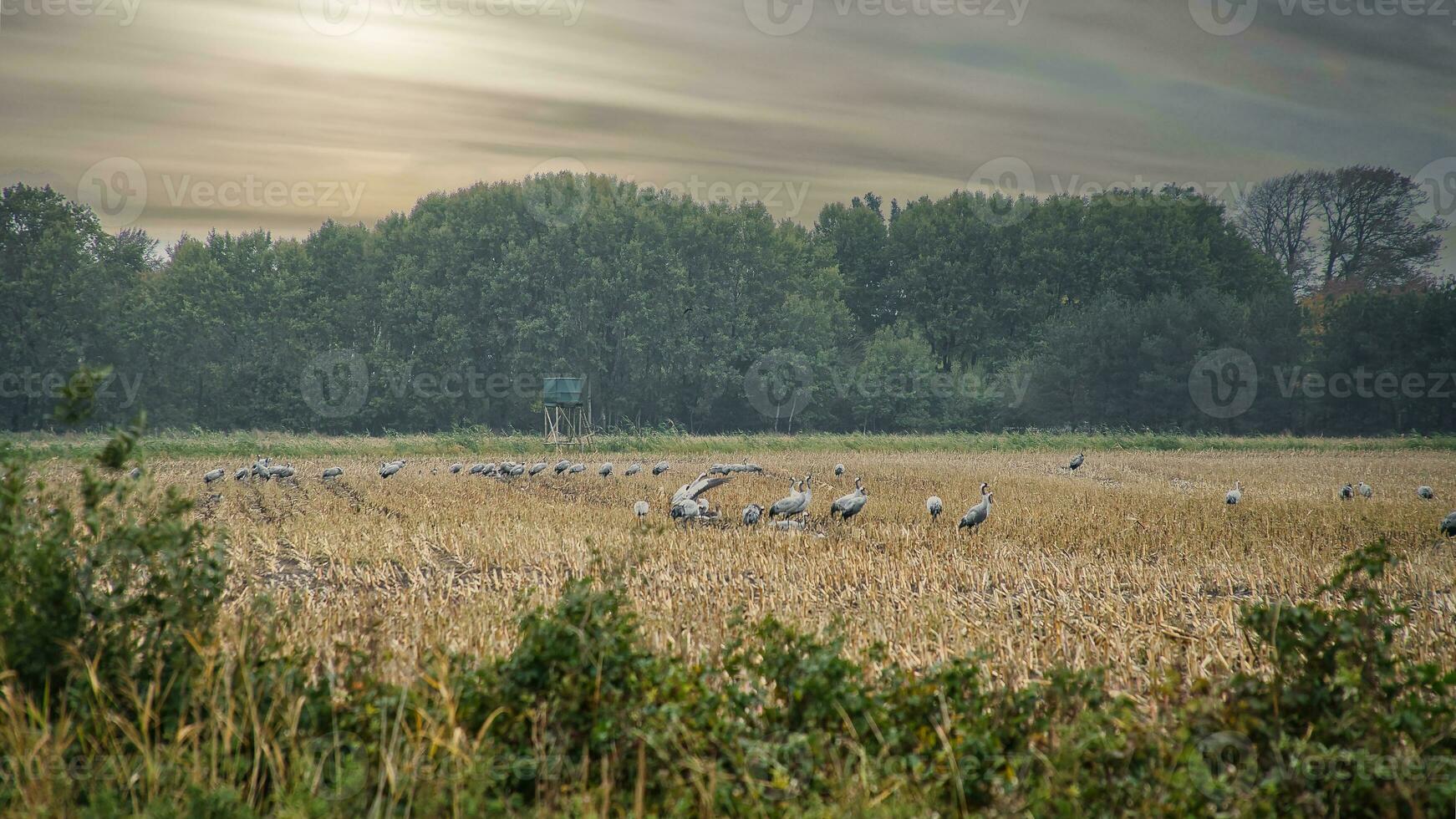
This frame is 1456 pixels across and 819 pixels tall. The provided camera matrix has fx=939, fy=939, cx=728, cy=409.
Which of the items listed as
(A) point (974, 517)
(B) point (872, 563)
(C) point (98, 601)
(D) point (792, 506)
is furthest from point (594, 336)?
(C) point (98, 601)

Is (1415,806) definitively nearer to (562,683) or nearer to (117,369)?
(562,683)

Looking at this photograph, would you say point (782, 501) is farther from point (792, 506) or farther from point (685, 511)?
point (685, 511)

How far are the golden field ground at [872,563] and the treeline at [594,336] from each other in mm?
36455

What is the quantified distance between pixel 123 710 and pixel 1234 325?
64.4 meters

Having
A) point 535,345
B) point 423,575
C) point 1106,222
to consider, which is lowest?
point 423,575

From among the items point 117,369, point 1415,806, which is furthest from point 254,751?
point 117,369

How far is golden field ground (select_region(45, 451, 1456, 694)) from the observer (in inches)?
295

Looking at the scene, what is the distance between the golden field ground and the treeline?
120 ft

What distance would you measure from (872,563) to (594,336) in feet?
171

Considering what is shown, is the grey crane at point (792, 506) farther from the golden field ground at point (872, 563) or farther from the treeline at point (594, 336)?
the treeline at point (594, 336)

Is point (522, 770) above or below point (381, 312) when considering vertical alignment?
below

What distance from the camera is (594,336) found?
6234 cm

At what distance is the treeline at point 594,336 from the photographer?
191ft

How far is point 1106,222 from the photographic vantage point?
75562mm
